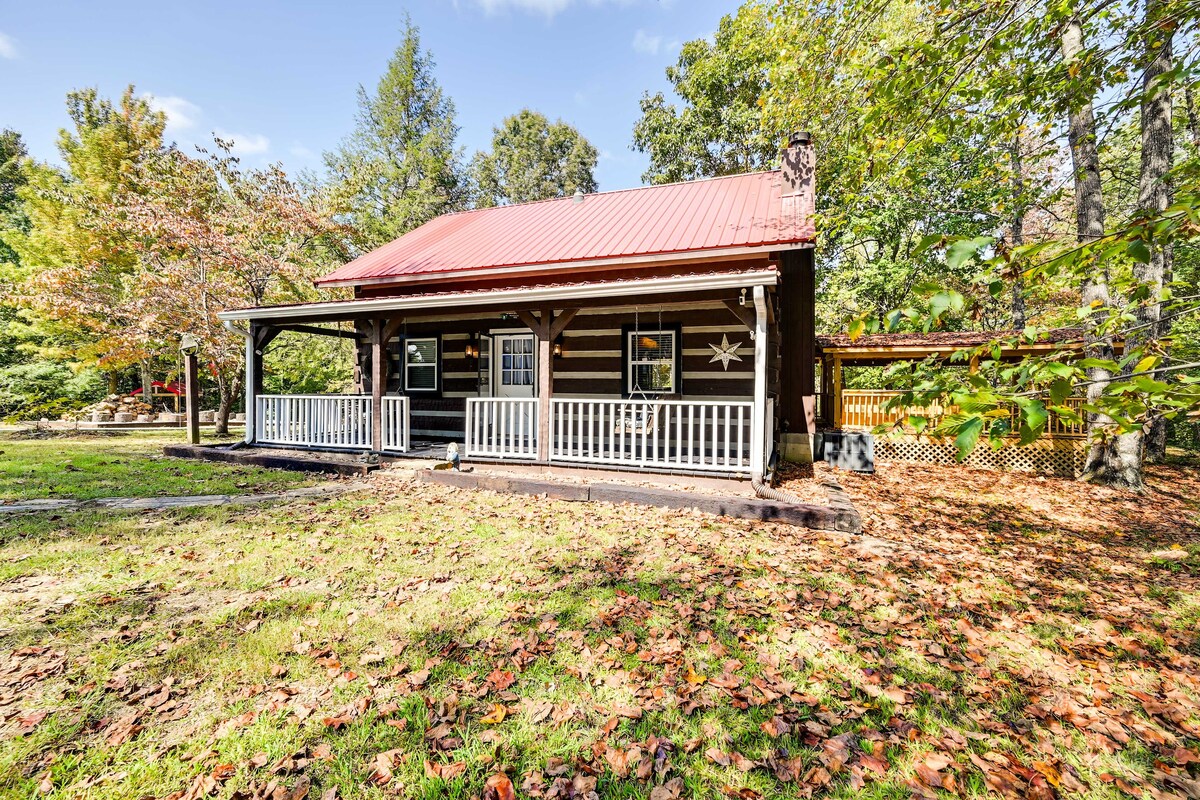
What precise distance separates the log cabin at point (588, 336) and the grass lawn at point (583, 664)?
326 centimetres

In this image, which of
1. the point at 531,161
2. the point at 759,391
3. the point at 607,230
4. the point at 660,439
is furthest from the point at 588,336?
the point at 531,161

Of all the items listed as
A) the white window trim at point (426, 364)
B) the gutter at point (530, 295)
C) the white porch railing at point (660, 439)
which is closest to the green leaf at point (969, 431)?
the white porch railing at point (660, 439)

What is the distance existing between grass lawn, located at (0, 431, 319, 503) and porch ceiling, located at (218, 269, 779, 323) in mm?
3094

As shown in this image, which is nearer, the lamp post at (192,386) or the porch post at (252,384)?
the porch post at (252,384)

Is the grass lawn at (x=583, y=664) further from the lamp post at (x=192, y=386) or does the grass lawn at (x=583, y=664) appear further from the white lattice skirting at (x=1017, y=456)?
the lamp post at (x=192, y=386)

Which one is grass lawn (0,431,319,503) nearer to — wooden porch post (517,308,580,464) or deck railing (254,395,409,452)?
deck railing (254,395,409,452)

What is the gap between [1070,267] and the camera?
212 cm

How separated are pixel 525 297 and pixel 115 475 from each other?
7.41 metres

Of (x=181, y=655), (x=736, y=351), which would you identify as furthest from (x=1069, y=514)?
(x=181, y=655)

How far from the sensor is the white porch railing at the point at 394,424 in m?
9.41

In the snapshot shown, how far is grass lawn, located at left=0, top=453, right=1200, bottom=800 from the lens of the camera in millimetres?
2250

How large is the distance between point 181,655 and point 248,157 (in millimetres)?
16724

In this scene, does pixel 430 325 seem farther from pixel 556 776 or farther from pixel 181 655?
pixel 556 776

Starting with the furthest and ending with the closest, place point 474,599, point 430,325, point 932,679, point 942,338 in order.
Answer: point 942,338 → point 430,325 → point 474,599 → point 932,679
